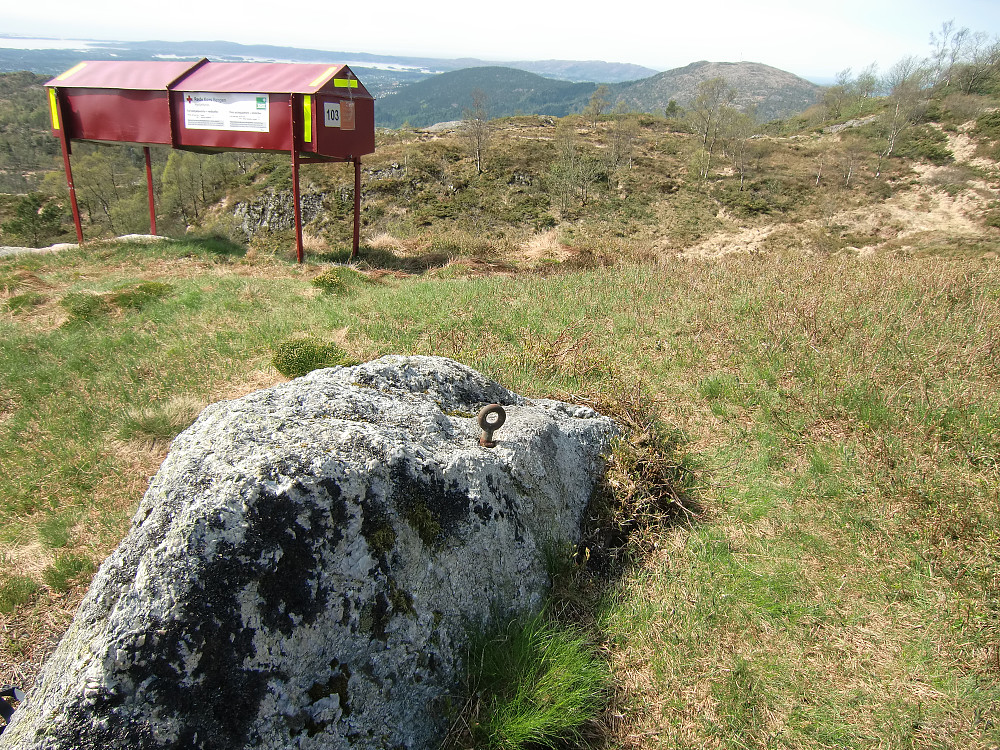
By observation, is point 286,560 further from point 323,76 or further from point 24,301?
point 323,76

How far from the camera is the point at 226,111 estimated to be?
14.4 meters

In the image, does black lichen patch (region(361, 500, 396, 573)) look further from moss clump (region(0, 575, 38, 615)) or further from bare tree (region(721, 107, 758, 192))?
bare tree (region(721, 107, 758, 192))

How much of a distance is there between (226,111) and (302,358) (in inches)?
478

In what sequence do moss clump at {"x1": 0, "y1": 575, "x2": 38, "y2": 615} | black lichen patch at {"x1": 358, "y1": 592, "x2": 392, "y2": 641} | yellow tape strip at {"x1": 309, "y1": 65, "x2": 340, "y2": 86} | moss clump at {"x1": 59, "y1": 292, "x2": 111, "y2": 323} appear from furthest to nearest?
1. yellow tape strip at {"x1": 309, "y1": 65, "x2": 340, "y2": 86}
2. moss clump at {"x1": 59, "y1": 292, "x2": 111, "y2": 323}
3. moss clump at {"x1": 0, "y1": 575, "x2": 38, "y2": 615}
4. black lichen patch at {"x1": 358, "y1": 592, "x2": 392, "y2": 641}

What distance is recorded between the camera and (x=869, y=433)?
4348mm

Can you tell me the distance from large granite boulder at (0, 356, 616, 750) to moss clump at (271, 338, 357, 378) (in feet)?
8.89

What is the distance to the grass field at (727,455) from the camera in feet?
8.76

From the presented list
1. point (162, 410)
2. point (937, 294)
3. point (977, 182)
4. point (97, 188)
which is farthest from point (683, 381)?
point (97, 188)

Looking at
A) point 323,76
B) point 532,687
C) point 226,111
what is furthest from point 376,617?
point 226,111

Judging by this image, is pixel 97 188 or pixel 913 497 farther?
pixel 97 188

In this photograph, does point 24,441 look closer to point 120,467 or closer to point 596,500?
point 120,467

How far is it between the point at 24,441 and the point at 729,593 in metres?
5.99

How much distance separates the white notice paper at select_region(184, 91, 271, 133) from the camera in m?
14.1

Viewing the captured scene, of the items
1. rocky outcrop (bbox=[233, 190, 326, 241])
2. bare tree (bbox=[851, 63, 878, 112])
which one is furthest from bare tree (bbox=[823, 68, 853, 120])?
rocky outcrop (bbox=[233, 190, 326, 241])
